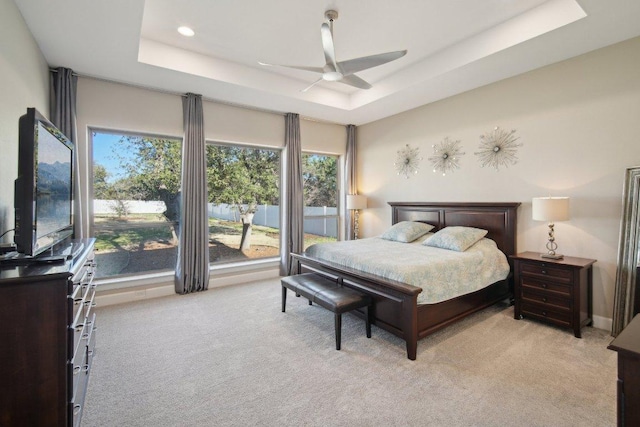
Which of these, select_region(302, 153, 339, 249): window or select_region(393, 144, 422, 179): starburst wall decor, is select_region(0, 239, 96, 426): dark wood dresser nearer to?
select_region(302, 153, 339, 249): window

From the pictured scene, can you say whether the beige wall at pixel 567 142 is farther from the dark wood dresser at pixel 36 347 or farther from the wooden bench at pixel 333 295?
the dark wood dresser at pixel 36 347

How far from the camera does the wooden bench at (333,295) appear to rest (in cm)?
267

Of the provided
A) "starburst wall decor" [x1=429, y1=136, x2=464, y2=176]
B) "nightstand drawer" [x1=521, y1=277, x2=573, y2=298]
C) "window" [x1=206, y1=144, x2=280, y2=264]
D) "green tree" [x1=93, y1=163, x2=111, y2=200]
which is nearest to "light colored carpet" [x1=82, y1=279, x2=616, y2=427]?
"nightstand drawer" [x1=521, y1=277, x2=573, y2=298]

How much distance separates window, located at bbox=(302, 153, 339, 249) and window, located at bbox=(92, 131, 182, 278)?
2.31 metres

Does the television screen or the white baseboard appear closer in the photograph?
the television screen

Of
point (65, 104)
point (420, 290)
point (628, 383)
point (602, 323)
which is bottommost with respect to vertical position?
point (602, 323)

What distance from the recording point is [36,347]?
140 cm

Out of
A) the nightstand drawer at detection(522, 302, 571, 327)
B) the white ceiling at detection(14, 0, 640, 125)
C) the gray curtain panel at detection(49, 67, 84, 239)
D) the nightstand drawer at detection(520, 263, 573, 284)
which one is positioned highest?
the white ceiling at detection(14, 0, 640, 125)

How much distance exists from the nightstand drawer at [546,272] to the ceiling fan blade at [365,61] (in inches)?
102

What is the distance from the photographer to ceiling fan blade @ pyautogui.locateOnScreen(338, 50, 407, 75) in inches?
103

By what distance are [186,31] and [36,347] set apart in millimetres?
3166

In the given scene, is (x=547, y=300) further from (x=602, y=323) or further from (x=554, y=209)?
(x=554, y=209)

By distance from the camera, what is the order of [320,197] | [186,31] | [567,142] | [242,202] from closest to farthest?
[186,31] → [567,142] → [242,202] → [320,197]

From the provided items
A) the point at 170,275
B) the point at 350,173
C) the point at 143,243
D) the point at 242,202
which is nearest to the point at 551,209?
the point at 350,173
